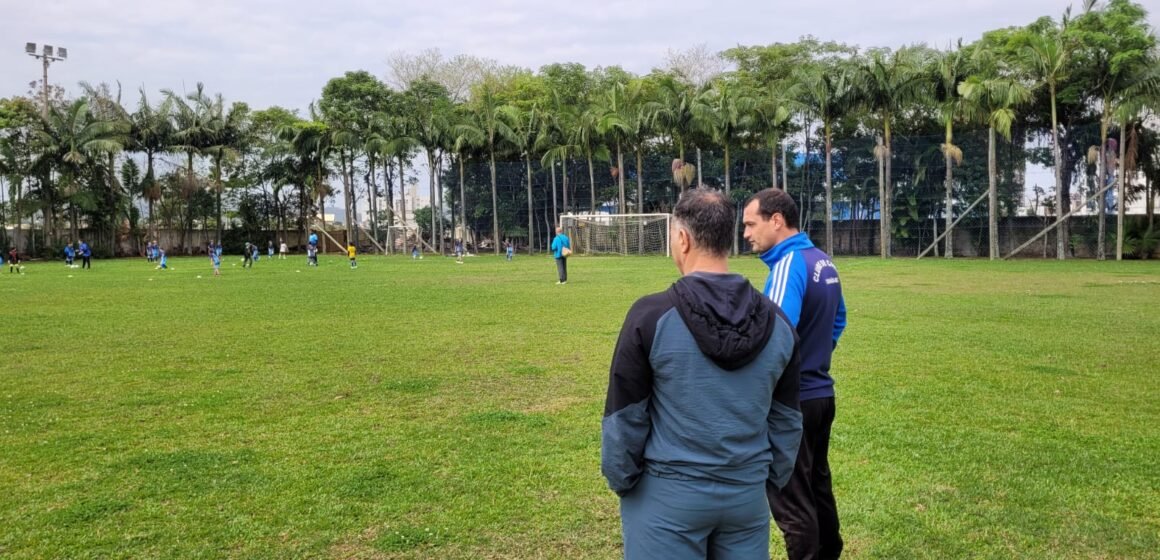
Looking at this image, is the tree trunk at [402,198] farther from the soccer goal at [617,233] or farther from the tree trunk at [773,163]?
the tree trunk at [773,163]

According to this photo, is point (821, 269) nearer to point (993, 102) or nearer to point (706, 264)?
point (706, 264)

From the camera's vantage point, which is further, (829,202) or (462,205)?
(462,205)

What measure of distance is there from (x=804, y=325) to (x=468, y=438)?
10.5ft

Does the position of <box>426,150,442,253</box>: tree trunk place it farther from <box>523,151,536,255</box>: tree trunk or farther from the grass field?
the grass field

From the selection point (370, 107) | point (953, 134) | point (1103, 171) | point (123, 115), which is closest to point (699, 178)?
point (953, 134)

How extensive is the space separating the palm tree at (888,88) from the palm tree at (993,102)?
243 cm

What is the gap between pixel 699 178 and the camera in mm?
43344

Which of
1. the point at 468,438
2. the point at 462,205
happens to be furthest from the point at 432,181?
the point at 468,438

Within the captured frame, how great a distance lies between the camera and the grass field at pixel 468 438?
Answer: 418cm

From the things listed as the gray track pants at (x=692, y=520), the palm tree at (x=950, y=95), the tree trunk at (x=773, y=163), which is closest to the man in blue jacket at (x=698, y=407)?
the gray track pants at (x=692, y=520)

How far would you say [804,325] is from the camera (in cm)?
344

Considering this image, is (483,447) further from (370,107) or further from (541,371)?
(370,107)

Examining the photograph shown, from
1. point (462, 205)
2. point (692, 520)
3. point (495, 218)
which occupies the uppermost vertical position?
point (462, 205)

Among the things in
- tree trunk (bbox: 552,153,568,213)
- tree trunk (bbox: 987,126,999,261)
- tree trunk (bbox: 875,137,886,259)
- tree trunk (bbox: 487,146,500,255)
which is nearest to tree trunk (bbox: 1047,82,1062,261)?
tree trunk (bbox: 987,126,999,261)
